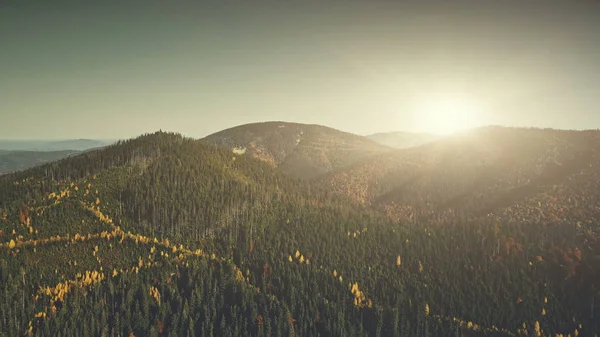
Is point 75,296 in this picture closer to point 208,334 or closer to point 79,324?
point 79,324

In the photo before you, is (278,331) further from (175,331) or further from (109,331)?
(109,331)

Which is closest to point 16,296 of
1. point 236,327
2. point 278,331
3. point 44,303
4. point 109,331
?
point 44,303

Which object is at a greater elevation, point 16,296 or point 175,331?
point 16,296

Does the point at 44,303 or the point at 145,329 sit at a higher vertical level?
the point at 44,303

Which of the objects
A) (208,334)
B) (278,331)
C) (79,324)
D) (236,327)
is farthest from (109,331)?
(278,331)

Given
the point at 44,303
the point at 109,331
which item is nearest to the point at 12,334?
the point at 44,303

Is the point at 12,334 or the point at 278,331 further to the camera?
the point at 278,331

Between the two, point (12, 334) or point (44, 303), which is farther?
point (44, 303)

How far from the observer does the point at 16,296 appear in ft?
650

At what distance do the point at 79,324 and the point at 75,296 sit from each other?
15999 millimetres

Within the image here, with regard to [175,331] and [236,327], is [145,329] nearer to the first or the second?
[175,331]

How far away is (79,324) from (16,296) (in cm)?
3914

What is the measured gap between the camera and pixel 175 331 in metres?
193

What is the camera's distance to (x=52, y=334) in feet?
598
